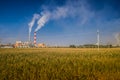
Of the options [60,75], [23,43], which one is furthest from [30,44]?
[60,75]

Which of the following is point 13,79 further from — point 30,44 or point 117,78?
point 30,44

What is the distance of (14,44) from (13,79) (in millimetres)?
188709

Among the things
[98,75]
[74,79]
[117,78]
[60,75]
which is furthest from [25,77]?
[117,78]

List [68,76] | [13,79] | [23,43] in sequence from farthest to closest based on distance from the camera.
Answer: [23,43] → [68,76] → [13,79]

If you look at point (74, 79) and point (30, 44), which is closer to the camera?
point (74, 79)

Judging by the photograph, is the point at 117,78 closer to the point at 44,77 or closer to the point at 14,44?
the point at 44,77

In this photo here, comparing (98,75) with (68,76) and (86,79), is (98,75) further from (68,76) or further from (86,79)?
(68,76)

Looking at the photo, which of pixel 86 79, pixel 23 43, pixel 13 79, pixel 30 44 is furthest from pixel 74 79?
pixel 23 43

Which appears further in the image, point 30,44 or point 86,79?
point 30,44

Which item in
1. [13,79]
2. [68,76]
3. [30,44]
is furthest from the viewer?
[30,44]

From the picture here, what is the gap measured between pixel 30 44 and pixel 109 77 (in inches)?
6337

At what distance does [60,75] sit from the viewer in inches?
328

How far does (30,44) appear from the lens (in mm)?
166000

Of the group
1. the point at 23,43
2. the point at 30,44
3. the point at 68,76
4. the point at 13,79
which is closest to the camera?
the point at 13,79
